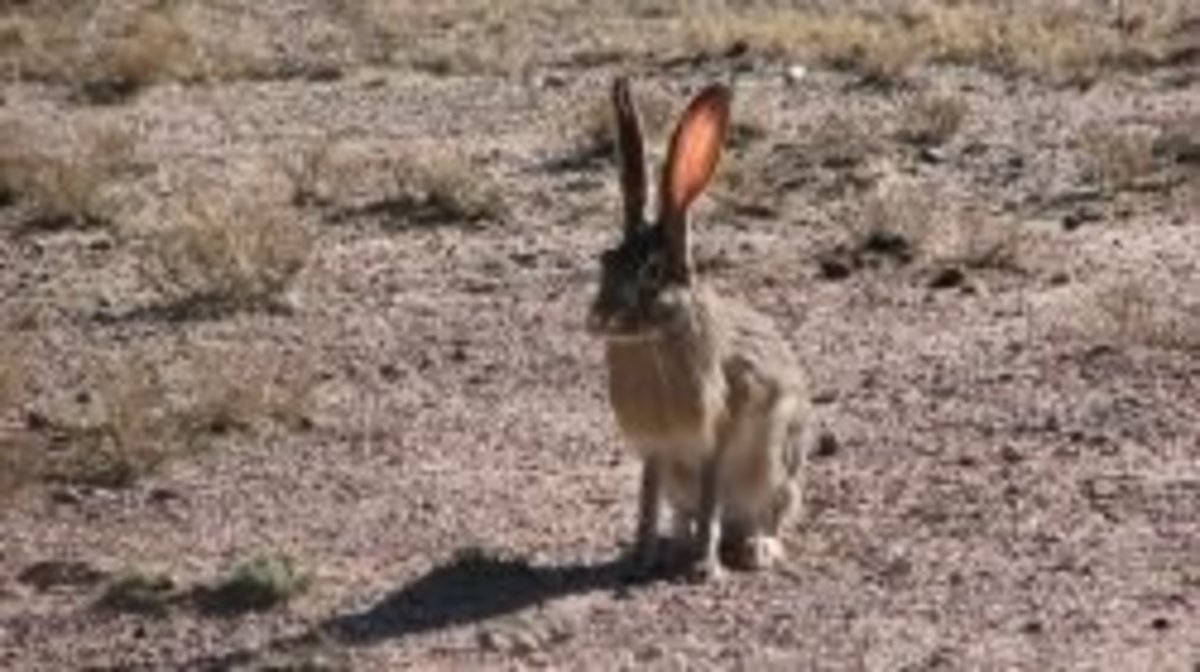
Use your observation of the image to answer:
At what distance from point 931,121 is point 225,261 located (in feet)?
16.9

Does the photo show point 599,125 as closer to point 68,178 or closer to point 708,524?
point 68,178

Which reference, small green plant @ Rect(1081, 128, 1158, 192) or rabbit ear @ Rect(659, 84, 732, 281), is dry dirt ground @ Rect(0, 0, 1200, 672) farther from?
rabbit ear @ Rect(659, 84, 732, 281)

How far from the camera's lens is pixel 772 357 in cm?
811

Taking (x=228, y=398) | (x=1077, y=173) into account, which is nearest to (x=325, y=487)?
(x=228, y=398)

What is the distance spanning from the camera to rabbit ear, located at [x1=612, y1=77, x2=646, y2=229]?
7645mm

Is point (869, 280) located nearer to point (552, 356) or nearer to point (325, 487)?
point (552, 356)

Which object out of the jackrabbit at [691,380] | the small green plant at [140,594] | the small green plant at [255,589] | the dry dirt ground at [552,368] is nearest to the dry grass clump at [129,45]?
the dry dirt ground at [552,368]

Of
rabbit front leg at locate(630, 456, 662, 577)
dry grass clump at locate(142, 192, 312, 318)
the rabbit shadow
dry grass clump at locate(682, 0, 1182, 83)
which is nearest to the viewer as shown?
the rabbit shadow

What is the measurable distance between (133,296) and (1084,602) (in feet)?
19.3

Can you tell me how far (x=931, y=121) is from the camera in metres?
16.2

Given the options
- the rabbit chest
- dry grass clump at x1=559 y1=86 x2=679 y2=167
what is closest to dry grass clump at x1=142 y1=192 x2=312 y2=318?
dry grass clump at x1=559 y1=86 x2=679 y2=167

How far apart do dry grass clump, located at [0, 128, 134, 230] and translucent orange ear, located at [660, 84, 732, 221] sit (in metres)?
7.05

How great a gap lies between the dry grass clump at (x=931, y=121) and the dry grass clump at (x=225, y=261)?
12.9ft

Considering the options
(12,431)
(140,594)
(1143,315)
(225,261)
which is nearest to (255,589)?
(140,594)
